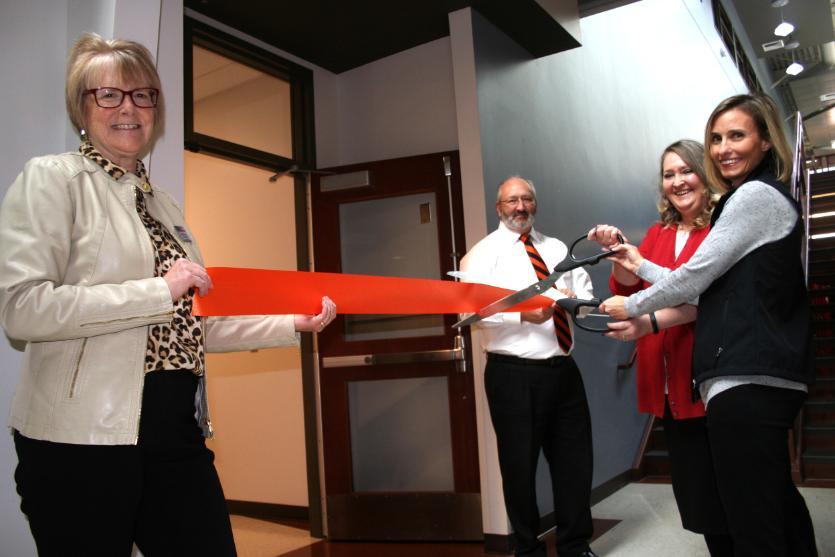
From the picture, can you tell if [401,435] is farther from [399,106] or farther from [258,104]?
[258,104]

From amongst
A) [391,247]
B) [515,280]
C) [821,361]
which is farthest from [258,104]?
[821,361]

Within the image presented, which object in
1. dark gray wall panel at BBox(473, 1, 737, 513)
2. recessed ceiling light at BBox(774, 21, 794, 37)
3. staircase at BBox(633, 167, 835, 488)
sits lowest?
staircase at BBox(633, 167, 835, 488)

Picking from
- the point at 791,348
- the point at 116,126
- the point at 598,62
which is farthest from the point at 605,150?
the point at 116,126

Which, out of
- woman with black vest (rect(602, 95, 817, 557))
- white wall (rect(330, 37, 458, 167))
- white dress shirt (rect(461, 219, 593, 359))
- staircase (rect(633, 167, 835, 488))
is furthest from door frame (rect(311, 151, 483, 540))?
woman with black vest (rect(602, 95, 817, 557))

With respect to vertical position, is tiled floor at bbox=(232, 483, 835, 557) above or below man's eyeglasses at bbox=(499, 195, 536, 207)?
below

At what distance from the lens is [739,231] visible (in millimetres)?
1821

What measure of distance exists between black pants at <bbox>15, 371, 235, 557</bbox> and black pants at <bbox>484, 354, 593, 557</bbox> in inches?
79.7

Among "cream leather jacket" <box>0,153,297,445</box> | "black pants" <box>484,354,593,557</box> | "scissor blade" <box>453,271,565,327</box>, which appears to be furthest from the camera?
"black pants" <box>484,354,593,557</box>

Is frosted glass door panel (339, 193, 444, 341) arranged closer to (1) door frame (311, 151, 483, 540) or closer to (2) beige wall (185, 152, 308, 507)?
(1) door frame (311, 151, 483, 540)

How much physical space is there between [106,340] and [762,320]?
1.52 m

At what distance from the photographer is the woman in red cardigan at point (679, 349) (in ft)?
7.88

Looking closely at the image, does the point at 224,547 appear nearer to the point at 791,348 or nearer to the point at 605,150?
the point at 791,348

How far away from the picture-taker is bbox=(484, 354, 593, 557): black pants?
11.2ft

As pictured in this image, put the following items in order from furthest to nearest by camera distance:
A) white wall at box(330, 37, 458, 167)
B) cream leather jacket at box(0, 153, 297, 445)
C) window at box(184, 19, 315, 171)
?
white wall at box(330, 37, 458, 167)
window at box(184, 19, 315, 171)
cream leather jacket at box(0, 153, 297, 445)
